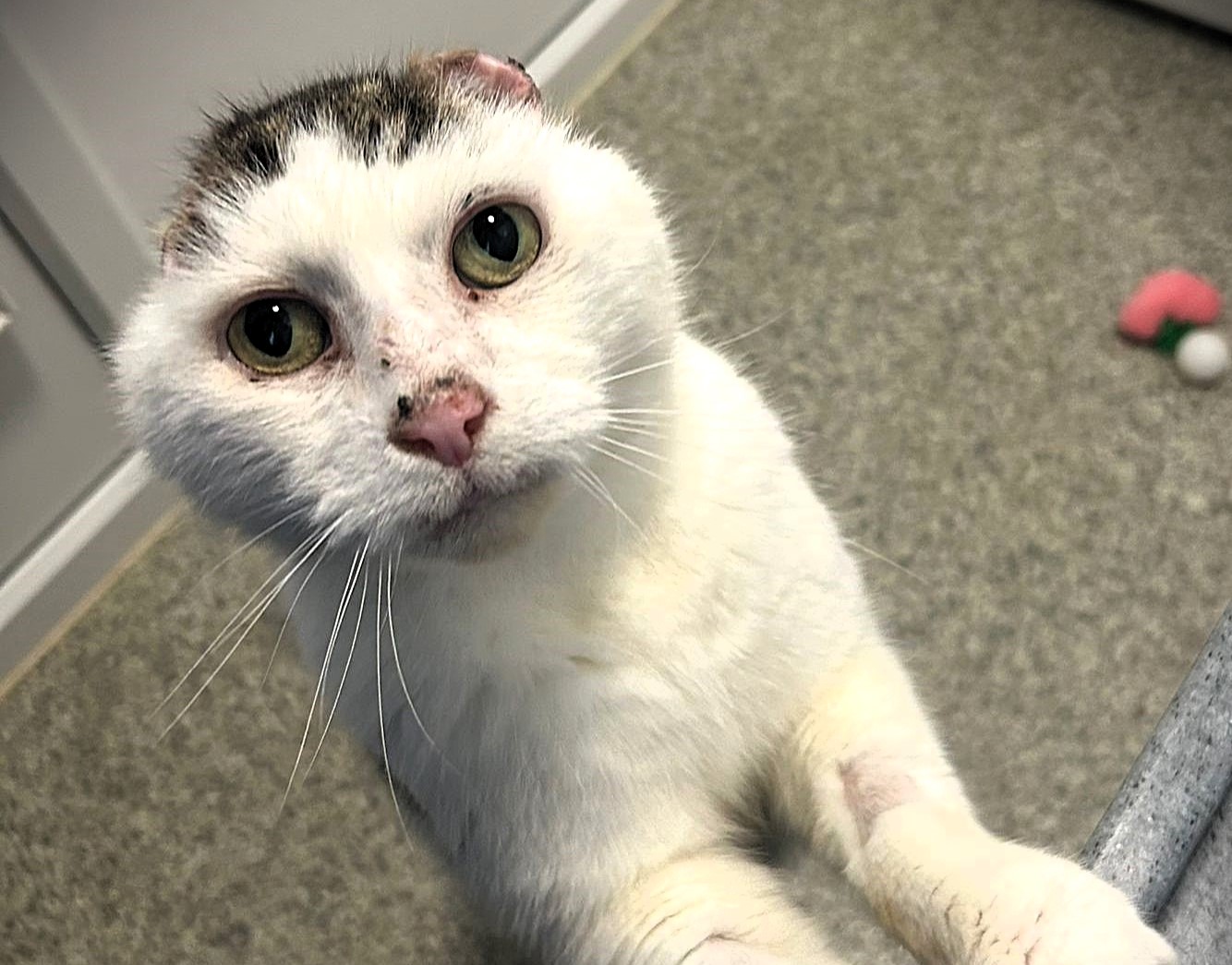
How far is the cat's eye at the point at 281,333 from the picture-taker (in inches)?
20.0

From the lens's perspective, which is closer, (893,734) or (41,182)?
(893,734)

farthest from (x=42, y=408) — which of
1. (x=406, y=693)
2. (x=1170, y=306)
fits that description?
(x=1170, y=306)

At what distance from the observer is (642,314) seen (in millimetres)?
547

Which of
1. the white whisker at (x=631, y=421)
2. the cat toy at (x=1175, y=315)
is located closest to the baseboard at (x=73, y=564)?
the white whisker at (x=631, y=421)

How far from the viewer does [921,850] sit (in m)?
0.57

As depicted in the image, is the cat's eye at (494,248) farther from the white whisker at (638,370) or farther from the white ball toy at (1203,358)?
the white ball toy at (1203,358)

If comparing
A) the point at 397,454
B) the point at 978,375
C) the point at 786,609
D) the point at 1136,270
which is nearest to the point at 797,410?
the point at 978,375

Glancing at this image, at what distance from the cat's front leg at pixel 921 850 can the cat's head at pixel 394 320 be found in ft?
0.82

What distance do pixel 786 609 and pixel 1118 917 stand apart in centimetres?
23

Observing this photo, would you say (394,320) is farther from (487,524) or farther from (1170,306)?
(1170,306)

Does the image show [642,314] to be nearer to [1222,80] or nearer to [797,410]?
[797,410]

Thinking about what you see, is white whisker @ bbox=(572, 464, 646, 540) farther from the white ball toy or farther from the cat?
the white ball toy

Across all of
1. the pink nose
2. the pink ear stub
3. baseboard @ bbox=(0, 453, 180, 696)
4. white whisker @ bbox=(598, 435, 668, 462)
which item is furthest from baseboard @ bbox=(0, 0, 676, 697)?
the pink nose

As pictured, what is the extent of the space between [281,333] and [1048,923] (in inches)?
17.8
